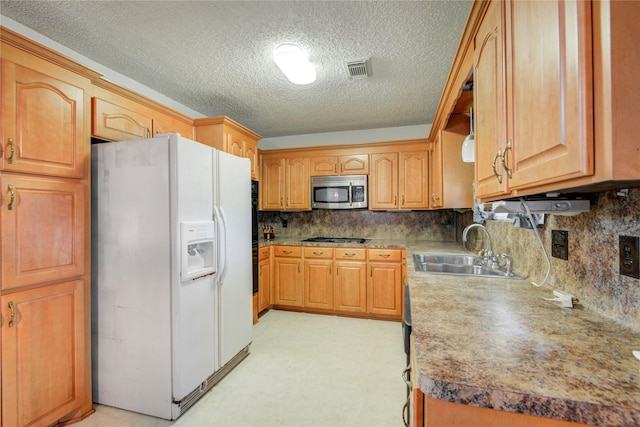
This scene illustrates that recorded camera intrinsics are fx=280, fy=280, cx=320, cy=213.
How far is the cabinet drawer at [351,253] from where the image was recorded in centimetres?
332

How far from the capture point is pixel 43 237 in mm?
1513

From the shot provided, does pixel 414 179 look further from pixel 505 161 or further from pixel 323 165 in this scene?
pixel 505 161

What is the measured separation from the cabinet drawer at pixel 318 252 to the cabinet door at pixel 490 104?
2.26m

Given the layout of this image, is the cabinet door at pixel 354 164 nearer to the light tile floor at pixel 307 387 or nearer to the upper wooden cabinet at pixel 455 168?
the upper wooden cabinet at pixel 455 168

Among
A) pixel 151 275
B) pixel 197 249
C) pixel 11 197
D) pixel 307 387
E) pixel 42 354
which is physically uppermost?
pixel 11 197

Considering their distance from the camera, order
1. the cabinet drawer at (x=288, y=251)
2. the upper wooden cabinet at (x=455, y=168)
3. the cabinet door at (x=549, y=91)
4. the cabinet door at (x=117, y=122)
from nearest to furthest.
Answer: the cabinet door at (x=549, y=91) → the cabinet door at (x=117, y=122) → the upper wooden cabinet at (x=455, y=168) → the cabinet drawer at (x=288, y=251)

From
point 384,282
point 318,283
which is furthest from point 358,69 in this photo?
point 318,283

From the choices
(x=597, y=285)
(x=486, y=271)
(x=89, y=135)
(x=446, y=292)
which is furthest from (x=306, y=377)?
(x=89, y=135)

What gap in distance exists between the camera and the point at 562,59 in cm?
Result: 63

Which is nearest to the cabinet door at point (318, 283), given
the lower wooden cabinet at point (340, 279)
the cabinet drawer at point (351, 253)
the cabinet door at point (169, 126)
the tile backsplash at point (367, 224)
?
the lower wooden cabinet at point (340, 279)

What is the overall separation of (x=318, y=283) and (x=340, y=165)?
1.55 m

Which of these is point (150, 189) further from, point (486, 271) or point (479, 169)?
point (486, 271)

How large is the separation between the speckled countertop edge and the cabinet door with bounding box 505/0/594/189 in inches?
18.2

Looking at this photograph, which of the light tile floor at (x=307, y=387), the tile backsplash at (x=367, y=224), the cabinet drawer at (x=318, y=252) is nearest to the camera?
the light tile floor at (x=307, y=387)
